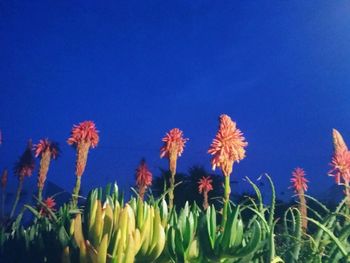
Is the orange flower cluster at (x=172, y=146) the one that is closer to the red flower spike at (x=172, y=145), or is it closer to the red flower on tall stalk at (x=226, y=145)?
the red flower spike at (x=172, y=145)

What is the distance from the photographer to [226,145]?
3.46 metres

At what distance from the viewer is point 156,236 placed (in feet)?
6.69

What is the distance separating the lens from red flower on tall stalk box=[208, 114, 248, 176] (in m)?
3.42

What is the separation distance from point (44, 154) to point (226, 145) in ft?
12.7

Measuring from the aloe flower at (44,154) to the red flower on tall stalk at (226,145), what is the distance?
2994mm

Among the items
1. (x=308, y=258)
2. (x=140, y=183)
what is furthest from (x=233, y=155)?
(x=140, y=183)

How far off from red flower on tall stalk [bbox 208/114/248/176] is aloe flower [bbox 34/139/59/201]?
299cm

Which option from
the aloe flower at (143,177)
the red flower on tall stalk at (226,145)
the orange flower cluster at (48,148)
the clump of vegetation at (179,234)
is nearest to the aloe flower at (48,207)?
the orange flower cluster at (48,148)

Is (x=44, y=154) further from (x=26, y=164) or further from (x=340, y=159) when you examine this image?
(x=340, y=159)

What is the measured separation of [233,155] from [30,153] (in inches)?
188

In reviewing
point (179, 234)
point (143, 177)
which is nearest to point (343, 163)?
point (179, 234)

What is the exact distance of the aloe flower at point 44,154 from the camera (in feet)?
18.7

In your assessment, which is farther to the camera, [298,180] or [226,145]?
[298,180]

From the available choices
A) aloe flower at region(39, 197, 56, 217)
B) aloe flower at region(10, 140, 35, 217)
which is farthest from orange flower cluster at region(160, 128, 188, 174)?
aloe flower at region(10, 140, 35, 217)
